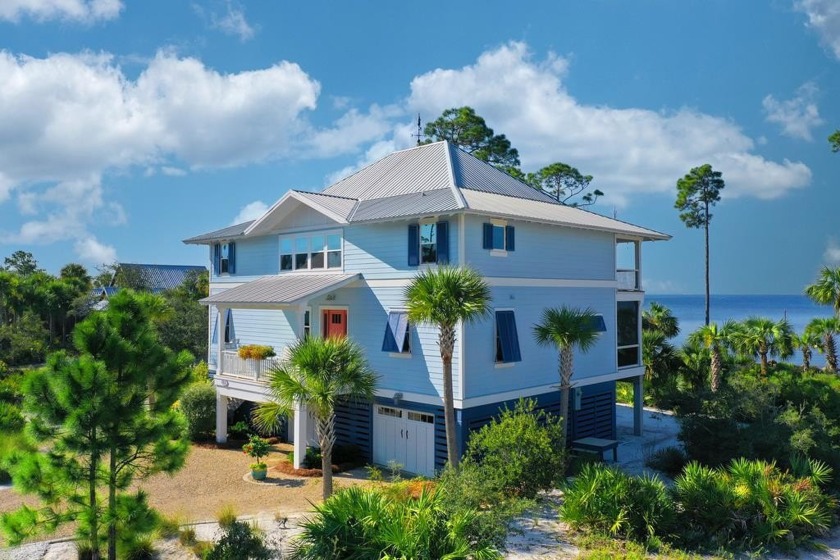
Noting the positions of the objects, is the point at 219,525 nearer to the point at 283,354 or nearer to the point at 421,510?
the point at 421,510

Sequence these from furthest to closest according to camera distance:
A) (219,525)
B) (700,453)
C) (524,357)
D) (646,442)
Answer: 1. (646,442)
2. (524,357)
3. (700,453)
4. (219,525)

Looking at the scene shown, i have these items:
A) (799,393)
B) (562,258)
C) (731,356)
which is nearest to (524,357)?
(562,258)

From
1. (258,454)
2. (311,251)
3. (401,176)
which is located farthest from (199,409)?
(401,176)

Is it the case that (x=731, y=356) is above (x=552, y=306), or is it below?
below

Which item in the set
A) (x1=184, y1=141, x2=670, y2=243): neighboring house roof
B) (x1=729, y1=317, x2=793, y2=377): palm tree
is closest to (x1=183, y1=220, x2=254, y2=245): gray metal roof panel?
(x1=184, y1=141, x2=670, y2=243): neighboring house roof

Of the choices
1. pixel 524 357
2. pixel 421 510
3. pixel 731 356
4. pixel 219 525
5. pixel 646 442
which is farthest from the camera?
pixel 731 356

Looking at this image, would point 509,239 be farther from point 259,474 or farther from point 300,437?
point 259,474

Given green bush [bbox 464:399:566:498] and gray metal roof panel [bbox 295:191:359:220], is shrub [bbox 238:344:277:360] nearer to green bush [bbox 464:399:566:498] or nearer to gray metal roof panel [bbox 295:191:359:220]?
gray metal roof panel [bbox 295:191:359:220]
